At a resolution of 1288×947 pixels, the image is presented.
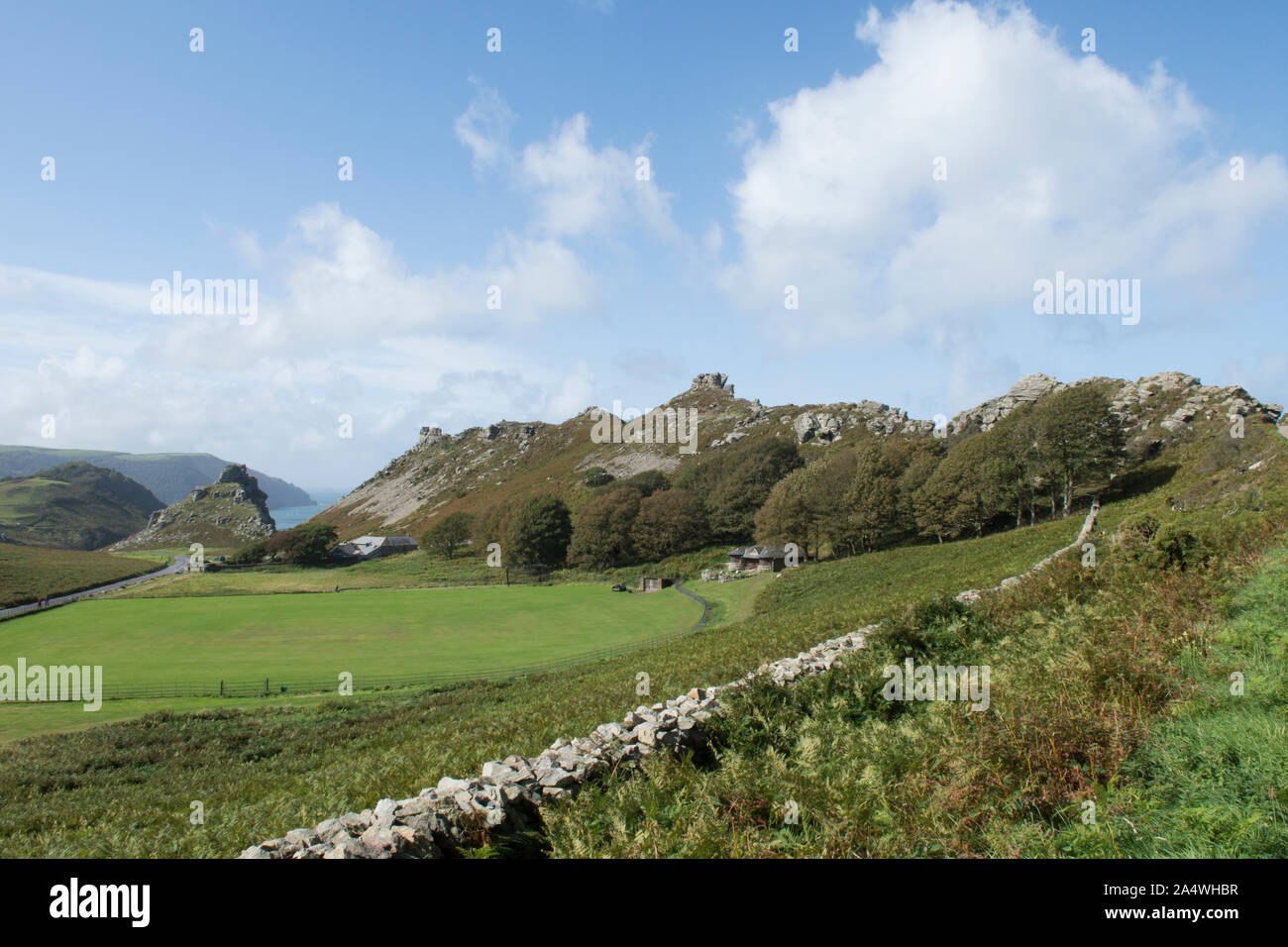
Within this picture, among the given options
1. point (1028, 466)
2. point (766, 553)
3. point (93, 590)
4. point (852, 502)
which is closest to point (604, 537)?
point (766, 553)

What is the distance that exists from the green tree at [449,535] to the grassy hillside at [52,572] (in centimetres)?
5253

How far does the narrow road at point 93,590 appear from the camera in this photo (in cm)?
7306

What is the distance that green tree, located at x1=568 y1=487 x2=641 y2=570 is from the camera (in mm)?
93000

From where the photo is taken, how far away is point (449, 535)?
118 m

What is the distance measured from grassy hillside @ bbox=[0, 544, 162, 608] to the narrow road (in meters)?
1.31

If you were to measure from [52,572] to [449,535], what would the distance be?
62.9 m

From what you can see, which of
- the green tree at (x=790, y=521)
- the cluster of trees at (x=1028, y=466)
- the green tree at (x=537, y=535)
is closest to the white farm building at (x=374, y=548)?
the green tree at (x=537, y=535)

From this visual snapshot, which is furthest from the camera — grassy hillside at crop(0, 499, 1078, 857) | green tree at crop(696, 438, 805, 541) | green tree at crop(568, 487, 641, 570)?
green tree at crop(696, 438, 805, 541)

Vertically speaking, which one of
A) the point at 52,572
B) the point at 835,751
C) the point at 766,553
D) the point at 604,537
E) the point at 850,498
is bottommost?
the point at 52,572

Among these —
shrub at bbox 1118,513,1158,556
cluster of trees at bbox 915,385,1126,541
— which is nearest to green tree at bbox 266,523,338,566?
cluster of trees at bbox 915,385,1126,541

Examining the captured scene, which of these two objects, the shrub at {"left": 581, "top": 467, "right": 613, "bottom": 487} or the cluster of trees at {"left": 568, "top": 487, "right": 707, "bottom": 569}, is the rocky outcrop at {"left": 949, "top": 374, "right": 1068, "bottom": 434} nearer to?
the cluster of trees at {"left": 568, "top": 487, "right": 707, "bottom": 569}

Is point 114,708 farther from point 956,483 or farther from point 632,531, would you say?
point 956,483

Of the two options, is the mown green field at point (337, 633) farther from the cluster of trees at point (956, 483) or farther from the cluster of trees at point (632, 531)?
the cluster of trees at point (956, 483)
